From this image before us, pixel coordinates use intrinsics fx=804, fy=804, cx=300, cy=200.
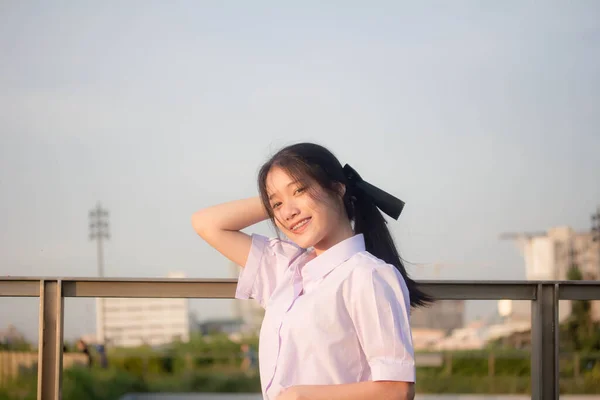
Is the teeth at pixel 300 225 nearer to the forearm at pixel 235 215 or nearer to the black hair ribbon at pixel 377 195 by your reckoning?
the black hair ribbon at pixel 377 195

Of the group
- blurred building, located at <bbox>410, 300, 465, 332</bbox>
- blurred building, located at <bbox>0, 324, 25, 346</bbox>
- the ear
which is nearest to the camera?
the ear

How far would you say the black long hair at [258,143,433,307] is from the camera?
1.58 metres

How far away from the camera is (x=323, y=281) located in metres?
1.52

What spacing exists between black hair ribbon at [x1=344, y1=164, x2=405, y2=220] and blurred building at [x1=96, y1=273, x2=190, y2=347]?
49.2 m

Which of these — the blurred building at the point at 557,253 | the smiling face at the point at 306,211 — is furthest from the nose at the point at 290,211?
the blurred building at the point at 557,253

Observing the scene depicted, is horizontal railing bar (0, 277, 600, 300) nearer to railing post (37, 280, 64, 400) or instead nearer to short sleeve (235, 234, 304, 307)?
railing post (37, 280, 64, 400)

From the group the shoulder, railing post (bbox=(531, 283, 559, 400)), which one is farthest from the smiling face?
railing post (bbox=(531, 283, 559, 400))

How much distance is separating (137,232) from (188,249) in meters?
3.09

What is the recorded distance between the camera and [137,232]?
42844 millimetres

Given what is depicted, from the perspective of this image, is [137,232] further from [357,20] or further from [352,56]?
[357,20]

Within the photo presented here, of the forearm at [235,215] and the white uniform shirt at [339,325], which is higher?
the forearm at [235,215]

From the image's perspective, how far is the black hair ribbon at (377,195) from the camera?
5.45 feet

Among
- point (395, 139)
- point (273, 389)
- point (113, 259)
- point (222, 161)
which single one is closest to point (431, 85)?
point (395, 139)

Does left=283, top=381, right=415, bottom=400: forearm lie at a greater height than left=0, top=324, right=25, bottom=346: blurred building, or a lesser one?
greater
